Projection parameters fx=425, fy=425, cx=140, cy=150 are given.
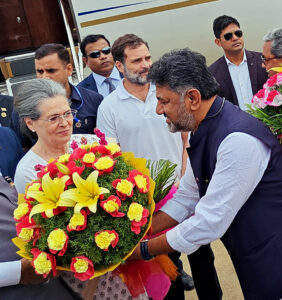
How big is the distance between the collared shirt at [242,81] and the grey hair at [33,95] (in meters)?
2.68

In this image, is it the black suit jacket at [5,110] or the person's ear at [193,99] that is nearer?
the person's ear at [193,99]

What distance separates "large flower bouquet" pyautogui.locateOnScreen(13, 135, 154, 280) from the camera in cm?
181

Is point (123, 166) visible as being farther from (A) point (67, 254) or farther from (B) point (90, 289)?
(B) point (90, 289)

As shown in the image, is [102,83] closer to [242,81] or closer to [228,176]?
[242,81]

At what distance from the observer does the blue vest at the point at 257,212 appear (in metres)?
1.95

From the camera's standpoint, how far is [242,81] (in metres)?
4.82

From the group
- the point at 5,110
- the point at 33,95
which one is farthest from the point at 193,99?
the point at 5,110

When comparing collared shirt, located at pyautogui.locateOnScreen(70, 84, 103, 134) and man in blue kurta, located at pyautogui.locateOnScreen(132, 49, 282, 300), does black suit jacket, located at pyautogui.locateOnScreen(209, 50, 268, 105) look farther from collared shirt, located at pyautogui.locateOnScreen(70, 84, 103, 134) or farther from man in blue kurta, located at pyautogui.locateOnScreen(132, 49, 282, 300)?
man in blue kurta, located at pyautogui.locateOnScreen(132, 49, 282, 300)

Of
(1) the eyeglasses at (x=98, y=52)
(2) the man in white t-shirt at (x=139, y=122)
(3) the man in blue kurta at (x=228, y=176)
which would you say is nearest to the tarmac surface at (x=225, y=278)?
(2) the man in white t-shirt at (x=139, y=122)

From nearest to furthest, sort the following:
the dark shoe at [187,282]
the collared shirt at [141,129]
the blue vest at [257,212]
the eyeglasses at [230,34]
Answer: the blue vest at [257,212] < the collared shirt at [141,129] < the dark shoe at [187,282] < the eyeglasses at [230,34]

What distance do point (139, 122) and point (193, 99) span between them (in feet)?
3.94

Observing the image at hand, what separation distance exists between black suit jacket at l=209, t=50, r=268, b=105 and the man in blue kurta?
2.77 m

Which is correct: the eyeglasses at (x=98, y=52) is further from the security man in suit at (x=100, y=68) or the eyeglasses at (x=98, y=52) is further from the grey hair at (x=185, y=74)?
the grey hair at (x=185, y=74)

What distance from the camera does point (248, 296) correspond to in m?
2.11
